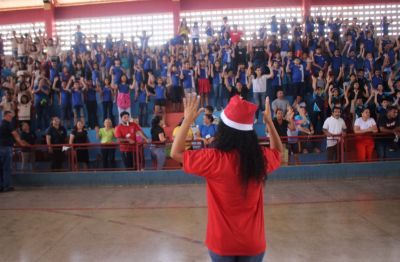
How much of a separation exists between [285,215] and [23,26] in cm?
1978

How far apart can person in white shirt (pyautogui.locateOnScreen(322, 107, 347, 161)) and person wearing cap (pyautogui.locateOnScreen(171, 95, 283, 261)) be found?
812 centimetres

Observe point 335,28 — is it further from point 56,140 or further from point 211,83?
point 56,140

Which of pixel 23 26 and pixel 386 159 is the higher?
pixel 23 26

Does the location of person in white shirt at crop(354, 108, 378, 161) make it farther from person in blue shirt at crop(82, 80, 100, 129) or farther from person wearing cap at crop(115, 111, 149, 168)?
person in blue shirt at crop(82, 80, 100, 129)

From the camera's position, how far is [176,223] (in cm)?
713

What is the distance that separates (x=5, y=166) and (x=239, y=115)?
8981 millimetres

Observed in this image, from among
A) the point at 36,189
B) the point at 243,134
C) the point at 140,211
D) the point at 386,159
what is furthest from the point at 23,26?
the point at 243,134

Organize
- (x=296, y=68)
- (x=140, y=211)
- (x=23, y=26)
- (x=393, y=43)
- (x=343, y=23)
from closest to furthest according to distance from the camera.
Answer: (x=140, y=211), (x=296, y=68), (x=393, y=43), (x=343, y=23), (x=23, y=26)

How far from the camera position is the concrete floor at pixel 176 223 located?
573cm

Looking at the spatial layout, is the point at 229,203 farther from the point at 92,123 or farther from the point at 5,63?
the point at 5,63

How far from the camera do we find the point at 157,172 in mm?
10508

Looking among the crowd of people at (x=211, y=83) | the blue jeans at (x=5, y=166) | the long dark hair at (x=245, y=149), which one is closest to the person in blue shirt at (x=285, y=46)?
the crowd of people at (x=211, y=83)

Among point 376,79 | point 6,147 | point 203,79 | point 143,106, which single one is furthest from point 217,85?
point 6,147

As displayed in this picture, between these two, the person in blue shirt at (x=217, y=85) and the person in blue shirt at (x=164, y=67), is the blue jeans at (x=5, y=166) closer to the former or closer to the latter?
the person in blue shirt at (x=164, y=67)
